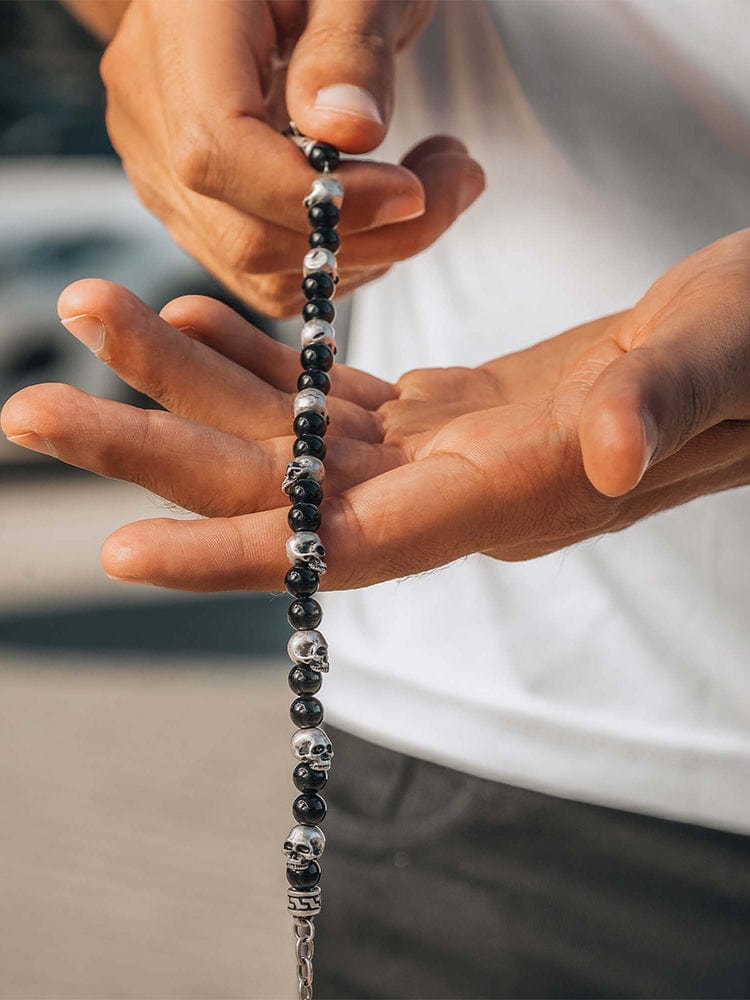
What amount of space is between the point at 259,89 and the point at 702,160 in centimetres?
36

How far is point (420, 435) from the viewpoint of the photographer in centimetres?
69

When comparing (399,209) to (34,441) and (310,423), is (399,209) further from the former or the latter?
(34,441)

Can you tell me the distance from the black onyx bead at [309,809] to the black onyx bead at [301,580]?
0.13 meters

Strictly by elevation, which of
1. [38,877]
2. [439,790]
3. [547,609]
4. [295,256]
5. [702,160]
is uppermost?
[702,160]

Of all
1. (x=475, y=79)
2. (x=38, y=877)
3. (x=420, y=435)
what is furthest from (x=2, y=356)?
(x=420, y=435)

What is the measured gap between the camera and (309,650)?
25.6 inches

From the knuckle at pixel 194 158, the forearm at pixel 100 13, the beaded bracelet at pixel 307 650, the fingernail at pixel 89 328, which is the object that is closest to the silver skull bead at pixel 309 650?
the beaded bracelet at pixel 307 650

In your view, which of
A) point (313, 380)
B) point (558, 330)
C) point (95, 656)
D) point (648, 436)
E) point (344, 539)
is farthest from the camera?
point (95, 656)

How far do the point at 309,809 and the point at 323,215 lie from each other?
39cm

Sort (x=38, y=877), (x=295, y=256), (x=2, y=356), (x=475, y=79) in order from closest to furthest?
(x=295, y=256), (x=475, y=79), (x=38, y=877), (x=2, y=356)

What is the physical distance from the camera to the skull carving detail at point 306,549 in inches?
22.8

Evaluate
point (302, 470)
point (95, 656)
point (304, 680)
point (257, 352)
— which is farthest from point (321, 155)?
point (95, 656)

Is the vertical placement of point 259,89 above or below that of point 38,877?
above

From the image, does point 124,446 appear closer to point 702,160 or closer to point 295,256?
point 295,256
